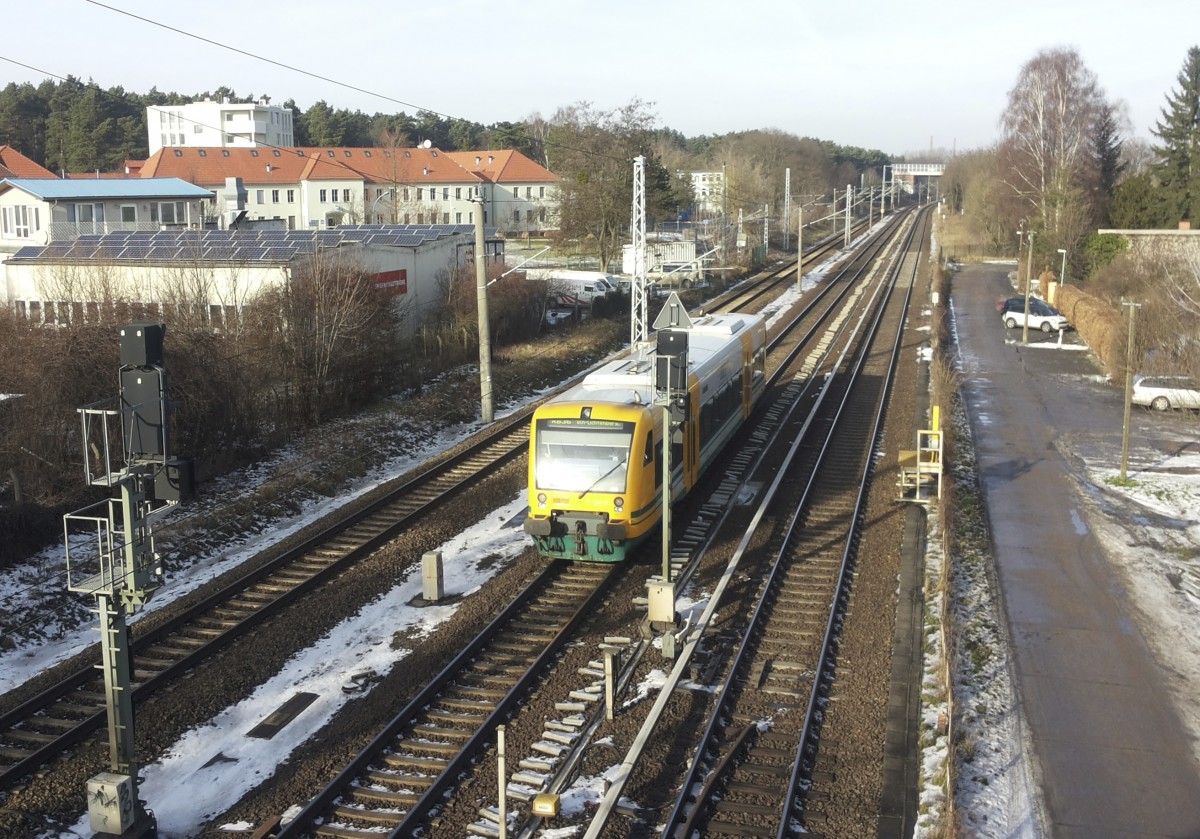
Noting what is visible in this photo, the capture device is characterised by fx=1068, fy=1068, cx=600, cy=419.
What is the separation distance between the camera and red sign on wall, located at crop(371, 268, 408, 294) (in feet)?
99.1

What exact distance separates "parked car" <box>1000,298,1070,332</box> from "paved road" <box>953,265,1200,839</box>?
45.9ft

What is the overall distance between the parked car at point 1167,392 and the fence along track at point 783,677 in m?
10.6

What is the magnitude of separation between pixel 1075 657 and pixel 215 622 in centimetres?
1002

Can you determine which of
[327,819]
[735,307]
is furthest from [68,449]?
[735,307]

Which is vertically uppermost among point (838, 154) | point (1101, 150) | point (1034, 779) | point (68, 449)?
point (838, 154)

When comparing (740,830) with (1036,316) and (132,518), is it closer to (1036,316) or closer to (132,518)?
(132,518)

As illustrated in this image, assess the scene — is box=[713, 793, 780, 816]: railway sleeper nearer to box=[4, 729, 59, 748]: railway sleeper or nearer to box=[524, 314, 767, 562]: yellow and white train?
box=[524, 314, 767, 562]: yellow and white train

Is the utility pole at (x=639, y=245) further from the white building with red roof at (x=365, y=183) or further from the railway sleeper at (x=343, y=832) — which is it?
the white building with red roof at (x=365, y=183)

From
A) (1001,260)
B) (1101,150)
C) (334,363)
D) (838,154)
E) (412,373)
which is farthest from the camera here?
(838,154)

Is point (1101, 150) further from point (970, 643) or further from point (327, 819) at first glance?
point (327, 819)

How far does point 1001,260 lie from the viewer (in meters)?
67.8

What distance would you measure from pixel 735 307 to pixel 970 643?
33653 millimetres

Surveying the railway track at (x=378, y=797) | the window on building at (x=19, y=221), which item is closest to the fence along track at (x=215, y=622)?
the railway track at (x=378, y=797)

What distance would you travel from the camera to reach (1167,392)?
26109 millimetres
